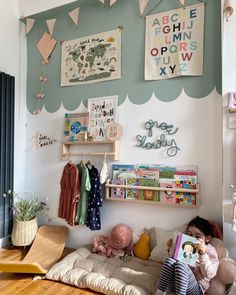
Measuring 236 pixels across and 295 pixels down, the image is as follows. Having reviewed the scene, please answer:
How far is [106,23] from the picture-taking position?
2381 millimetres

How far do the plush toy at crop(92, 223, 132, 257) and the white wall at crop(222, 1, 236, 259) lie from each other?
81 cm

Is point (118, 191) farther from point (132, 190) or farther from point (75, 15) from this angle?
point (75, 15)

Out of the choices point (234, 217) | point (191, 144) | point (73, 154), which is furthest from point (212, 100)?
point (73, 154)

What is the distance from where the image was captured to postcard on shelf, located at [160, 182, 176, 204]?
79.9 inches

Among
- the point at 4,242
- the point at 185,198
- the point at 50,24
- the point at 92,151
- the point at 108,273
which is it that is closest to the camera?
the point at 108,273

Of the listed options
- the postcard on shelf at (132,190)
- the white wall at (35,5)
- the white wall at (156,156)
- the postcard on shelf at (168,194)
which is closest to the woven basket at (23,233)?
the white wall at (156,156)

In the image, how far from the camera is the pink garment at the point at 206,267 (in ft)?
4.90

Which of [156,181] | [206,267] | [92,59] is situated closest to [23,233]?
[156,181]

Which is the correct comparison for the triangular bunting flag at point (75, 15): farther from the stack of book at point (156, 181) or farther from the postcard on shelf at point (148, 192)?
the postcard on shelf at point (148, 192)

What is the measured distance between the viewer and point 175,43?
2.08 m

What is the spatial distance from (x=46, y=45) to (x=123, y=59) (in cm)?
100

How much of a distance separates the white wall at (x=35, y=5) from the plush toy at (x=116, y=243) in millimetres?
2294

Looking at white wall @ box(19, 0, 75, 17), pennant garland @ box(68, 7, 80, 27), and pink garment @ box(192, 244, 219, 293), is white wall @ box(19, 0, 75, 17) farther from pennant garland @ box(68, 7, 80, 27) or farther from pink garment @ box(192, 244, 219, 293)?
pink garment @ box(192, 244, 219, 293)

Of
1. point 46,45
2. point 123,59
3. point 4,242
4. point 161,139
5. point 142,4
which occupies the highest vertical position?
point 142,4
